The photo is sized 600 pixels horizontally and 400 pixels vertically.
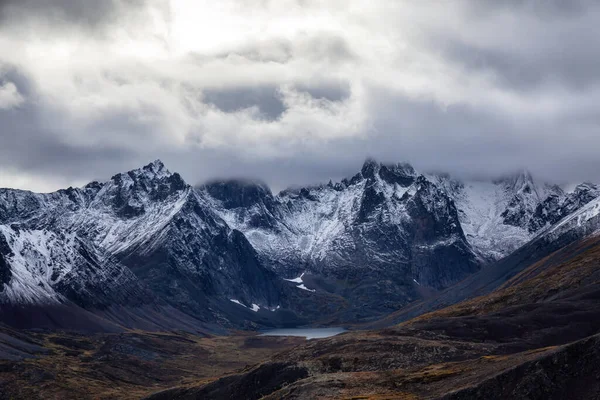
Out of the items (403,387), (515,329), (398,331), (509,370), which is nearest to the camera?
(509,370)

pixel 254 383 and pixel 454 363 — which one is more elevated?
pixel 454 363

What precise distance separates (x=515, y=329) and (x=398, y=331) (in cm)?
3044

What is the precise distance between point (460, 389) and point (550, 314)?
89848mm

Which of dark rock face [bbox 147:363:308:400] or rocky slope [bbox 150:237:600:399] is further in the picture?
dark rock face [bbox 147:363:308:400]

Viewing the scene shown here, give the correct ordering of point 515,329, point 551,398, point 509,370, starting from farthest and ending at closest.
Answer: point 515,329
point 509,370
point 551,398

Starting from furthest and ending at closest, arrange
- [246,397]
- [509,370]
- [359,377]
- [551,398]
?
[246,397], [359,377], [509,370], [551,398]

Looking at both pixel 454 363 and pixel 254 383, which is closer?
pixel 454 363

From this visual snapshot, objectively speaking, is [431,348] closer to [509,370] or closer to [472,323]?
[472,323]

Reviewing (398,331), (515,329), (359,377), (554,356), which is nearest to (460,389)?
(554,356)

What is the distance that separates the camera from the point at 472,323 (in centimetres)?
17662

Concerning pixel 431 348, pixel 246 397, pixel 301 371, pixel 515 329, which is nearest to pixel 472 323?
pixel 515 329

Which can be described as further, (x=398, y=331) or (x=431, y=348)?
(x=398, y=331)

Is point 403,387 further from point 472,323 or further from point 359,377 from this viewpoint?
point 472,323

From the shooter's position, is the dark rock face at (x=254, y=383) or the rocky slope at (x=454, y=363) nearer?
the rocky slope at (x=454, y=363)
